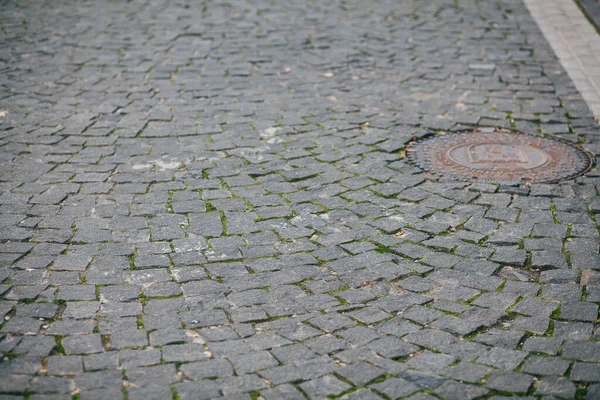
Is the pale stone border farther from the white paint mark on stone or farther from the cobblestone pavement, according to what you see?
Result: the white paint mark on stone

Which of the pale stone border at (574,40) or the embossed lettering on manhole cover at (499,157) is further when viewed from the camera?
the pale stone border at (574,40)

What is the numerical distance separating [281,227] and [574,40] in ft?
22.0

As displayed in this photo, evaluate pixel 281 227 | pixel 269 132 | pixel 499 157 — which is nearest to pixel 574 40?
pixel 499 157

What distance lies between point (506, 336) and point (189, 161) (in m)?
3.67

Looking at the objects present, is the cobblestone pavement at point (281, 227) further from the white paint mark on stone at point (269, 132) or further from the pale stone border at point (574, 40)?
the pale stone border at point (574, 40)

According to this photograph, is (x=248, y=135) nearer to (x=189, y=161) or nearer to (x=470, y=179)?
(x=189, y=161)

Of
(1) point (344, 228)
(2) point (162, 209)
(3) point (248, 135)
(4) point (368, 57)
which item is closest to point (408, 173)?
(1) point (344, 228)

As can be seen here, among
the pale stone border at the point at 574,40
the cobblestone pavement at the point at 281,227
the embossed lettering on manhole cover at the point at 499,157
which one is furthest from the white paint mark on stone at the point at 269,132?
the pale stone border at the point at 574,40

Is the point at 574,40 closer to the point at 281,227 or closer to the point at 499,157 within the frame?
the point at 499,157

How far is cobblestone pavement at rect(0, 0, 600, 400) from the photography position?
4.17m

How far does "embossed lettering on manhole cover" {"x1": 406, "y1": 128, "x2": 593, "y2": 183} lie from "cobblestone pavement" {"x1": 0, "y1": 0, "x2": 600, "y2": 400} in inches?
9.5

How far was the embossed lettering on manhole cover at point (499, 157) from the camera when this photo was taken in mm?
6637

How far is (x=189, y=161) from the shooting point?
6938 mm

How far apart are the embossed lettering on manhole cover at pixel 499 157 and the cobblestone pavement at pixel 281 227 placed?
24 centimetres
